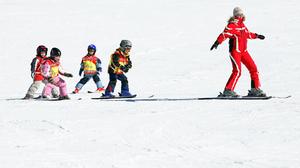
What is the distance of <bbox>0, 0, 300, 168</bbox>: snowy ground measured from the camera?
8422 mm

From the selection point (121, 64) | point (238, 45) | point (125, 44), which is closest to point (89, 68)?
point (121, 64)

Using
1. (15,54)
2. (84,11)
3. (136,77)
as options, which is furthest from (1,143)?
(84,11)

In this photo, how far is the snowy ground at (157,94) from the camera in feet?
27.6

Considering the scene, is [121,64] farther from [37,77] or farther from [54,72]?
[37,77]

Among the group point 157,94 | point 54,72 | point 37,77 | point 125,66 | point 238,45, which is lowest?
point 157,94

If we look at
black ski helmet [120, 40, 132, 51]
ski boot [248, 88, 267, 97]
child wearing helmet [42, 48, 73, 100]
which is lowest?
Result: ski boot [248, 88, 267, 97]

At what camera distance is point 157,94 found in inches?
626

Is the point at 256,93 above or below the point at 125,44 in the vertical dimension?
below

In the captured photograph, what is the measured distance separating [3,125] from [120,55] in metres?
4.71

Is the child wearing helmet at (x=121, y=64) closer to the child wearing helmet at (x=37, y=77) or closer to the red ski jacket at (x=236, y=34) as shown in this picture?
the child wearing helmet at (x=37, y=77)

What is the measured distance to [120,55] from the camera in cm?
1489

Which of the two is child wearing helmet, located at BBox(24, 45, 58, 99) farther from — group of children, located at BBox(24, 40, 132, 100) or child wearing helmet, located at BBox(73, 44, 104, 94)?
child wearing helmet, located at BBox(73, 44, 104, 94)

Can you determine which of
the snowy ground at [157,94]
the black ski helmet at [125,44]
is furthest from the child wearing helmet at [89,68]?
the black ski helmet at [125,44]

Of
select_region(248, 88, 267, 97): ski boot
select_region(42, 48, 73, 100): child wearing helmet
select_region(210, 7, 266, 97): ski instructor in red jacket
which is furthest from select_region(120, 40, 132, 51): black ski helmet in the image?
select_region(248, 88, 267, 97): ski boot
